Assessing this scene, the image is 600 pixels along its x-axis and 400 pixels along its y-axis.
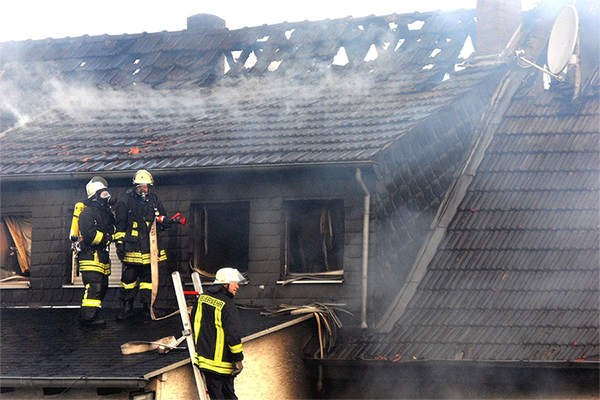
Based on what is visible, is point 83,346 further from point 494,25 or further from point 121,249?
point 494,25

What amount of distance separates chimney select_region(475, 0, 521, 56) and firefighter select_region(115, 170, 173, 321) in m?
6.21

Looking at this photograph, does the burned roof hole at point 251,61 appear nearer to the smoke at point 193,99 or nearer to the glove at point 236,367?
the smoke at point 193,99

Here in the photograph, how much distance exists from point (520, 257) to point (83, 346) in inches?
226

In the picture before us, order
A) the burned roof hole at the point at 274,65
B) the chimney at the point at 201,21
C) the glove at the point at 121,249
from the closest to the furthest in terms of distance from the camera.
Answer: the glove at the point at 121,249
the burned roof hole at the point at 274,65
the chimney at the point at 201,21

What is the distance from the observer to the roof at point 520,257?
11.1m

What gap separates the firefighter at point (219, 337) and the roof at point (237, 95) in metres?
3.03

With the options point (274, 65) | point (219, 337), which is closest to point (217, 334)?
point (219, 337)

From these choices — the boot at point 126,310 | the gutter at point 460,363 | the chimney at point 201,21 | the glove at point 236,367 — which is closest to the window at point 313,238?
the gutter at point 460,363

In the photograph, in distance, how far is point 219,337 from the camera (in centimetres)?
927

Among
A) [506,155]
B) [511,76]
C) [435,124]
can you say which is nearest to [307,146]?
[435,124]

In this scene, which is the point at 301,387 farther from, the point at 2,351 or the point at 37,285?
the point at 37,285

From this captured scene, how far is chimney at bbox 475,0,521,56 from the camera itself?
48.6 feet

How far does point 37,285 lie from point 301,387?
4.63 metres

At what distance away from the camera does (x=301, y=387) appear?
11648mm
